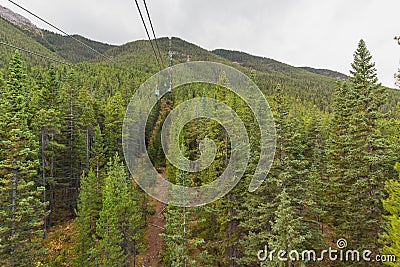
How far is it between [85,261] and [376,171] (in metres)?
21.2

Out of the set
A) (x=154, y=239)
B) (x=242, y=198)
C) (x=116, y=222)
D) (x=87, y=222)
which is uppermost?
(x=242, y=198)

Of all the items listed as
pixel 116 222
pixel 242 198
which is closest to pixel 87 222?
pixel 116 222

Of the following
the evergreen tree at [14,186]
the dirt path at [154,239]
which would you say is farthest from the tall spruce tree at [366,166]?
the evergreen tree at [14,186]

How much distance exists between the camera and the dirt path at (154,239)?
2472cm

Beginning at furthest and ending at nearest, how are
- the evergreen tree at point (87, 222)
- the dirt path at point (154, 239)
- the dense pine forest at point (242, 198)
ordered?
the dirt path at point (154, 239) < the evergreen tree at point (87, 222) < the dense pine forest at point (242, 198)

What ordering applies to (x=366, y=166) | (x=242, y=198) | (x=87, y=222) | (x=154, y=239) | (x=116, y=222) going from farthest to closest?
(x=154, y=239)
(x=87, y=222)
(x=116, y=222)
(x=242, y=198)
(x=366, y=166)

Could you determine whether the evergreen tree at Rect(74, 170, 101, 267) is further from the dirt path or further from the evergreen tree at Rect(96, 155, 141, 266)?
the dirt path

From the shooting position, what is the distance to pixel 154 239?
91.0 ft

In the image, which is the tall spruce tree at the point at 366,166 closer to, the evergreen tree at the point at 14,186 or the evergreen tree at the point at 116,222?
the evergreen tree at the point at 116,222

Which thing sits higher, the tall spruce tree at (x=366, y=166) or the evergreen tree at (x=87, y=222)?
the tall spruce tree at (x=366, y=166)

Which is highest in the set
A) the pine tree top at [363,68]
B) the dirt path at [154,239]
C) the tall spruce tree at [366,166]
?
the pine tree top at [363,68]

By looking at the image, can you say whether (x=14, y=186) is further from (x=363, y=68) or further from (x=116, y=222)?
(x=363, y=68)

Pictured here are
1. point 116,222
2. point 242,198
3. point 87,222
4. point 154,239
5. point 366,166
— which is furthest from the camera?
point 154,239

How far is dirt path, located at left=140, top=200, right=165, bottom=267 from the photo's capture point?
2472 centimetres
